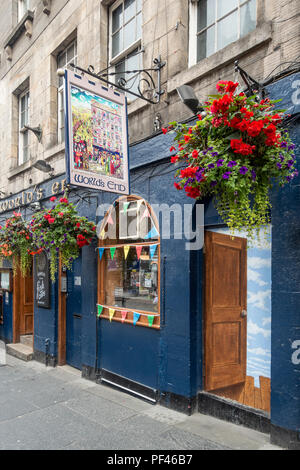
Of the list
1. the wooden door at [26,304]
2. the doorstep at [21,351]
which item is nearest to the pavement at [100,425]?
the doorstep at [21,351]

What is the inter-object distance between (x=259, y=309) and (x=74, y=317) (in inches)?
172

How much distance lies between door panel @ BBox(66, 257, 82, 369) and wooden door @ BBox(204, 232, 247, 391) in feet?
11.0

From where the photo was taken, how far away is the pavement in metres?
4.23

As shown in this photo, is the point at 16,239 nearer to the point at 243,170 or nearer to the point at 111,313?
the point at 111,313

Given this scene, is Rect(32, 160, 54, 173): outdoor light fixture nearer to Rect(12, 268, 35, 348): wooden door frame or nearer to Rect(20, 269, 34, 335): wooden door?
Rect(12, 268, 35, 348): wooden door frame

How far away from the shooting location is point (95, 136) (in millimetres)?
5070

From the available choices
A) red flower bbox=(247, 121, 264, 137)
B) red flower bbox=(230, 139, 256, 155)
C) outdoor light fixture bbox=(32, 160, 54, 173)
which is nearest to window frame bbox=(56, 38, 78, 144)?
outdoor light fixture bbox=(32, 160, 54, 173)

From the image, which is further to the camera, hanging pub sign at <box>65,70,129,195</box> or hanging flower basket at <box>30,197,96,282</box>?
hanging flower basket at <box>30,197,96,282</box>

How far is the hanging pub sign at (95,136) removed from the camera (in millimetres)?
4773

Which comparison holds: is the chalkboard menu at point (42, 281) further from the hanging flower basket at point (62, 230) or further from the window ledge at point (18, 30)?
the window ledge at point (18, 30)

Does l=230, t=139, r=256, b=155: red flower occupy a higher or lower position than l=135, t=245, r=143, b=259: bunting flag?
higher

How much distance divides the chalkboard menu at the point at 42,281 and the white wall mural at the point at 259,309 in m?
4.96

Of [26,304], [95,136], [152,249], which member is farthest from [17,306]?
[95,136]

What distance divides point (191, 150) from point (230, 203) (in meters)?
0.71
